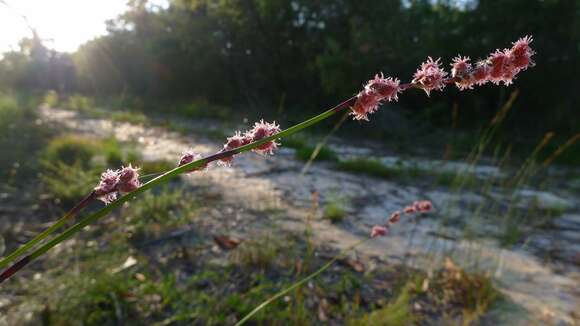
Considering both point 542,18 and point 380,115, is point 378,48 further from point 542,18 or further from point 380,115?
point 542,18

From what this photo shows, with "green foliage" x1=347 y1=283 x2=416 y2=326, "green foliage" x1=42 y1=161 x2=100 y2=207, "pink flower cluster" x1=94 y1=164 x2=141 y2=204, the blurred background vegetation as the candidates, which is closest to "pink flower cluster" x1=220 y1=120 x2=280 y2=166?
"pink flower cluster" x1=94 y1=164 x2=141 y2=204

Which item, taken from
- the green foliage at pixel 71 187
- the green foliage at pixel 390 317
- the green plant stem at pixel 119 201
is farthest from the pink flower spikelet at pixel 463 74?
the green foliage at pixel 71 187

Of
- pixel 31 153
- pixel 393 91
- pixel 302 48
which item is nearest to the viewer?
pixel 393 91

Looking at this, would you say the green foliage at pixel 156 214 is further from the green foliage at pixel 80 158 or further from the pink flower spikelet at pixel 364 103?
the pink flower spikelet at pixel 364 103

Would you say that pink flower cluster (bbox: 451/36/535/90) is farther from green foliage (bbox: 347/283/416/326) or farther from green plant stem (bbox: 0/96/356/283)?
green foliage (bbox: 347/283/416/326)

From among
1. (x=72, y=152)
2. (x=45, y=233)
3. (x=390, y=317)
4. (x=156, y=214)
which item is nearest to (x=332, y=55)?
(x=72, y=152)

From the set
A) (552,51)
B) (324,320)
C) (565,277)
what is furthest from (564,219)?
(552,51)

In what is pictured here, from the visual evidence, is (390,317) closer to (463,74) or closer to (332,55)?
(463,74)
